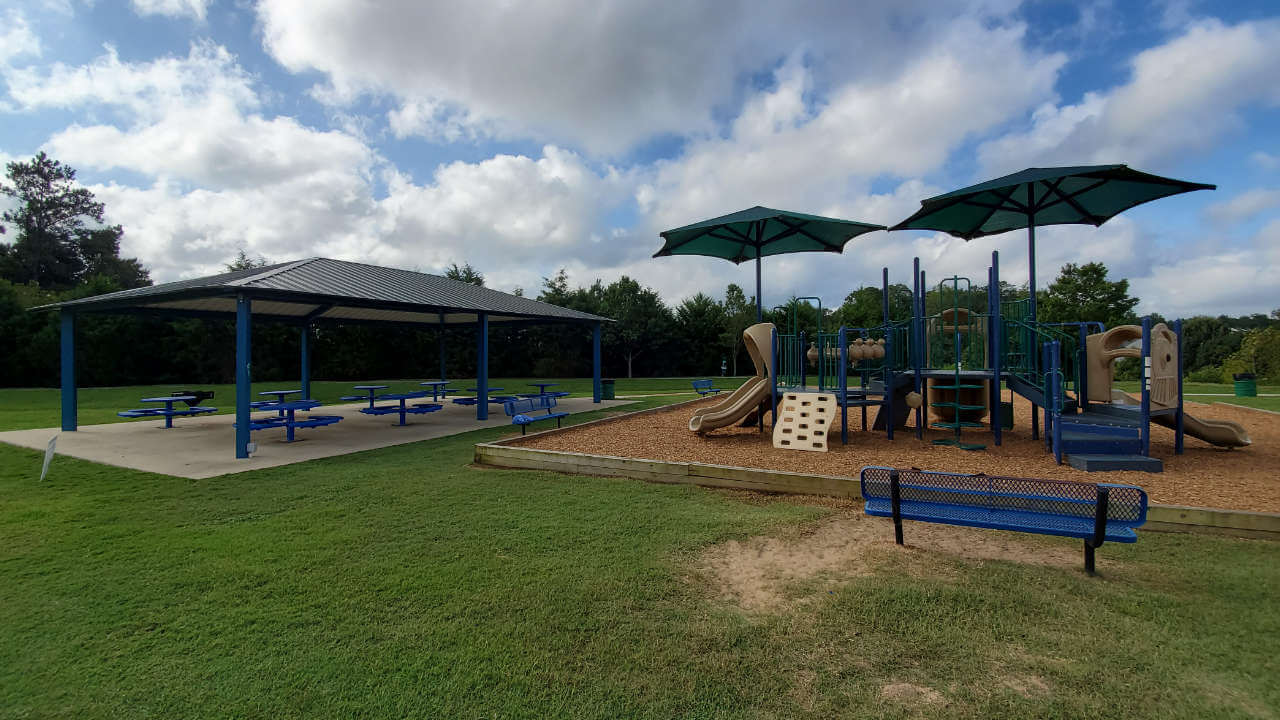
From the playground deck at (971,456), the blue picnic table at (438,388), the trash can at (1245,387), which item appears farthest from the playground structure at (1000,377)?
the trash can at (1245,387)

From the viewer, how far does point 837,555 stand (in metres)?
4.39

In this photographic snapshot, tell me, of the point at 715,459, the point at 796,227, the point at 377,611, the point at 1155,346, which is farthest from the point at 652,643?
the point at 796,227

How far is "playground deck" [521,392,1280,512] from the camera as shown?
5.97m

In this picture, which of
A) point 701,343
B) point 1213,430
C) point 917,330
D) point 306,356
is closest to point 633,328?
point 701,343

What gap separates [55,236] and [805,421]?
6090 cm

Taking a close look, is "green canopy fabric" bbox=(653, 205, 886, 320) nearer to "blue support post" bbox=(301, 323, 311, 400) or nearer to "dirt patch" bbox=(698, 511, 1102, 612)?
"dirt patch" bbox=(698, 511, 1102, 612)

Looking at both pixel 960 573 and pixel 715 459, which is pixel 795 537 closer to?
pixel 960 573

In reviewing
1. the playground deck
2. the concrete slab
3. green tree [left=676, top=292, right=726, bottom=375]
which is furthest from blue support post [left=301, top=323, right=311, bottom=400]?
green tree [left=676, top=292, right=726, bottom=375]

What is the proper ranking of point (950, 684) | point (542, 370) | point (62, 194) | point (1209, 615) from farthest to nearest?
1. point (62, 194)
2. point (542, 370)
3. point (1209, 615)
4. point (950, 684)

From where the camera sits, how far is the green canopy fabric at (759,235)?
992 centimetres

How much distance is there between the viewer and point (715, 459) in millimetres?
8031

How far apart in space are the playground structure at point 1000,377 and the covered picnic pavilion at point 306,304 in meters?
6.50

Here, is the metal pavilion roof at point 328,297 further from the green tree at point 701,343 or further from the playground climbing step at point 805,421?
the green tree at point 701,343

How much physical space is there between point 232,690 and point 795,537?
3815 millimetres
